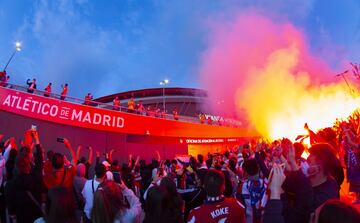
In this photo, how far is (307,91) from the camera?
23062 millimetres

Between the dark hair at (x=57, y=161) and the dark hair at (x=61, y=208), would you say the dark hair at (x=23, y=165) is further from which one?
the dark hair at (x=61, y=208)

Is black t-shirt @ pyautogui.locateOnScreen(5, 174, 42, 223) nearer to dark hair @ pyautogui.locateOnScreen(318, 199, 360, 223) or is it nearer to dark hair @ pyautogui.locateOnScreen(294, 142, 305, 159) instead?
dark hair @ pyautogui.locateOnScreen(294, 142, 305, 159)

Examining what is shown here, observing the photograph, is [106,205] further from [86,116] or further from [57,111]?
[86,116]

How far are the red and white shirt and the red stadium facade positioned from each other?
15341 millimetres

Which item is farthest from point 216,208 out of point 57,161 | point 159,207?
point 57,161

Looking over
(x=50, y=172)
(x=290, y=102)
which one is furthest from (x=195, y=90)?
(x=50, y=172)

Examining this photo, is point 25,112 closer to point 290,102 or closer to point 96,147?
point 96,147

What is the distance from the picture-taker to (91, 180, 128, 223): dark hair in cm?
310

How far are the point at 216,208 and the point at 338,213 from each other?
5.97 feet

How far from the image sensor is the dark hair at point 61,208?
2.75 m

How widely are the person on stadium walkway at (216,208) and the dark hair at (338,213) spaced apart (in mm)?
1693

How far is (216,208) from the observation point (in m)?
3.48

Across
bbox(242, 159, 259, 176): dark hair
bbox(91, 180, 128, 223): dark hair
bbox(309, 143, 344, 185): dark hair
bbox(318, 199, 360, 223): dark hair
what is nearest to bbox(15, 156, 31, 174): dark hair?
bbox(91, 180, 128, 223): dark hair

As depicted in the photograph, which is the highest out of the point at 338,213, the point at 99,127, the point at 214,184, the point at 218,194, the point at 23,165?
the point at 99,127
